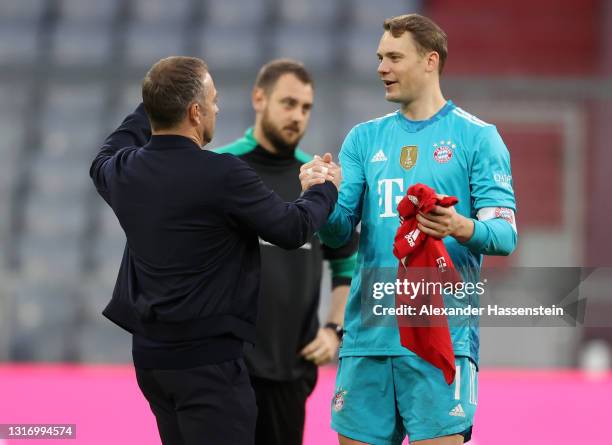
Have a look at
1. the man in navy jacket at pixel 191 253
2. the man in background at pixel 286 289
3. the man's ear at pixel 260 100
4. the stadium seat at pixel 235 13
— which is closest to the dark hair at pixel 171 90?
the man in navy jacket at pixel 191 253

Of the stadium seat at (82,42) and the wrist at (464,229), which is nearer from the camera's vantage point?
the wrist at (464,229)

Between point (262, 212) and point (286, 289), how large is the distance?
41.4 inches

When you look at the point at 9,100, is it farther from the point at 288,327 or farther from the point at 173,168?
the point at 173,168

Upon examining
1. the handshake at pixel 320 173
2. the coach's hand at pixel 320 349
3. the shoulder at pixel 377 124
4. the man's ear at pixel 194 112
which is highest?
the shoulder at pixel 377 124

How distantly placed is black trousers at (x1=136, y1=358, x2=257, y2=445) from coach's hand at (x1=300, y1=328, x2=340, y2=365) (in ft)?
3.09

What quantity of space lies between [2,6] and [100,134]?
1.76 meters

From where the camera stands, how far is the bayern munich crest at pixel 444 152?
98.4 inches

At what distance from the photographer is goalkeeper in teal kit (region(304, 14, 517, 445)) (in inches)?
95.7

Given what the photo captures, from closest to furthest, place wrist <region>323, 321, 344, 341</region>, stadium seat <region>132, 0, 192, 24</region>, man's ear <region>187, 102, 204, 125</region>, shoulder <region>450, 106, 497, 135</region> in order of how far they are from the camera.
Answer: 1. man's ear <region>187, 102, 204, 125</region>
2. shoulder <region>450, 106, 497, 135</region>
3. wrist <region>323, 321, 344, 341</region>
4. stadium seat <region>132, 0, 192, 24</region>

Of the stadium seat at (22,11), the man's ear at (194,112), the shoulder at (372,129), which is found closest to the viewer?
the man's ear at (194,112)

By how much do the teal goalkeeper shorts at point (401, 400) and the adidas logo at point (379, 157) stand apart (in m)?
0.51

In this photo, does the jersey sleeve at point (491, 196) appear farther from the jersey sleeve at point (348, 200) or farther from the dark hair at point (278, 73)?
the dark hair at point (278, 73)

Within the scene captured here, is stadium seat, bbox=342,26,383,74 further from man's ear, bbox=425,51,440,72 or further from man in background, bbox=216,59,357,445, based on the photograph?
man's ear, bbox=425,51,440,72

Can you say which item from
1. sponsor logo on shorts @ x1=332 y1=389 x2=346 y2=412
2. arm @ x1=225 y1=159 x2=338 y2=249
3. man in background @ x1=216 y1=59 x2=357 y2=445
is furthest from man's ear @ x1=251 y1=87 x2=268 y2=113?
sponsor logo on shorts @ x1=332 y1=389 x2=346 y2=412
